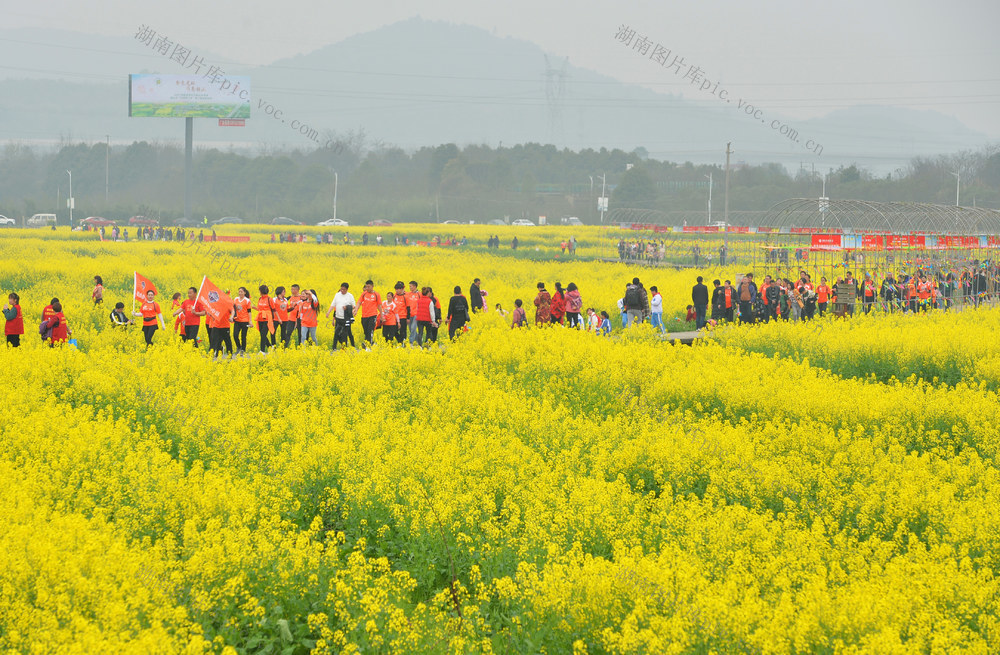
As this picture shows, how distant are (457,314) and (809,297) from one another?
10.1m

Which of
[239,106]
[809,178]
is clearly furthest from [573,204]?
[239,106]

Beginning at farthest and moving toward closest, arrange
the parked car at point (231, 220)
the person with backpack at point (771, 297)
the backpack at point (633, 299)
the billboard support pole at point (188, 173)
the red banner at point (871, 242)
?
the parked car at point (231, 220) → the billboard support pole at point (188, 173) → the red banner at point (871, 242) → the person with backpack at point (771, 297) → the backpack at point (633, 299)

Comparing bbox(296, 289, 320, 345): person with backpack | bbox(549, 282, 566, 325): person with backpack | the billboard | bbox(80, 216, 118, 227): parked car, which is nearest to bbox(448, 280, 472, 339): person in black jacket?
bbox(549, 282, 566, 325): person with backpack

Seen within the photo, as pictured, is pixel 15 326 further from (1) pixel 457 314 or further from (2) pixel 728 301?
(2) pixel 728 301

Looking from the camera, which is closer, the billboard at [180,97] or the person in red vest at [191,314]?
the person in red vest at [191,314]

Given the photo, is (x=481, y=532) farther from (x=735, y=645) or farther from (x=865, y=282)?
(x=865, y=282)

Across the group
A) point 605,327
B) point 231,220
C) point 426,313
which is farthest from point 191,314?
point 231,220

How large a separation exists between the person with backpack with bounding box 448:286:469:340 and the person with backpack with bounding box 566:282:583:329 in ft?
8.58

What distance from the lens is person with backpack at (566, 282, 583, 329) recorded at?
68.6 ft

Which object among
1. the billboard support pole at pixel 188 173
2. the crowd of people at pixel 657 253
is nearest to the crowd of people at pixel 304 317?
the crowd of people at pixel 657 253

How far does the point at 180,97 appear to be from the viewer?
271ft

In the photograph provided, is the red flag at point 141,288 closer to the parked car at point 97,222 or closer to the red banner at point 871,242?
the red banner at point 871,242

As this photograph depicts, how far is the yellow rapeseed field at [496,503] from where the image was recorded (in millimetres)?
6570

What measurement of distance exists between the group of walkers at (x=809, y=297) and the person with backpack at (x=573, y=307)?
Answer: 9.70 ft
